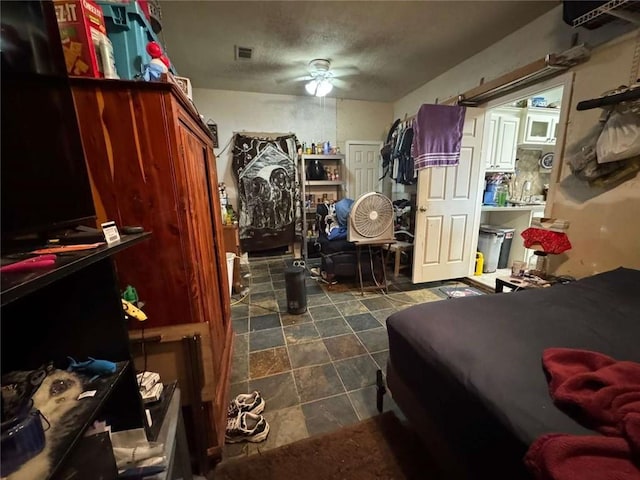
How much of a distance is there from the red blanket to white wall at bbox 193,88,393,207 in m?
4.53

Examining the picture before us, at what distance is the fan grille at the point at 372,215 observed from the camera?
9.22 feet

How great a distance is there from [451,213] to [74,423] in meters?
3.50

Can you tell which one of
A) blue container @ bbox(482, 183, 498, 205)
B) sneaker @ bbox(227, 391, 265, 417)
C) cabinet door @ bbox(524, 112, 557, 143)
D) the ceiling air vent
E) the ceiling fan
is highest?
the ceiling air vent

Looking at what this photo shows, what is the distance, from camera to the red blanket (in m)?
0.59

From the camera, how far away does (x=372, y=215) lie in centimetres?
288

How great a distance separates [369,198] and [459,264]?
1608 millimetres

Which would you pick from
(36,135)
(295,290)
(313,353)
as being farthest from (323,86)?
(36,135)

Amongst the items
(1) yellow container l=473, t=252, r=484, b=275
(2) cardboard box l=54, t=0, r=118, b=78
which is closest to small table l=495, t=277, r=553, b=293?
(1) yellow container l=473, t=252, r=484, b=275

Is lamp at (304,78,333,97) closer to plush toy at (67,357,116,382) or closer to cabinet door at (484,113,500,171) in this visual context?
cabinet door at (484,113,500,171)

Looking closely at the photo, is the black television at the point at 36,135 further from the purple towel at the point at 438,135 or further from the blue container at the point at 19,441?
the purple towel at the point at 438,135

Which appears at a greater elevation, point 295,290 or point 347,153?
point 347,153

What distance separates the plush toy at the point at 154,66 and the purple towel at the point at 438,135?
2.60m

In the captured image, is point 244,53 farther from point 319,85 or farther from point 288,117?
point 288,117

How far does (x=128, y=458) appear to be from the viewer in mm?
751
